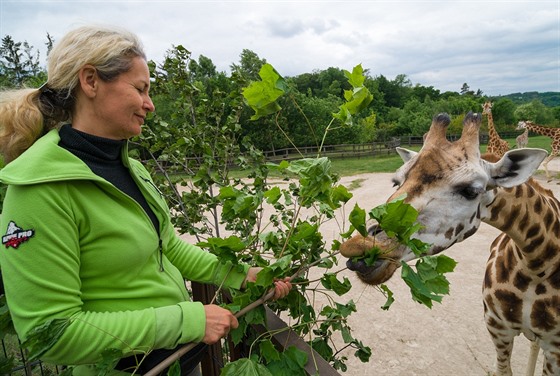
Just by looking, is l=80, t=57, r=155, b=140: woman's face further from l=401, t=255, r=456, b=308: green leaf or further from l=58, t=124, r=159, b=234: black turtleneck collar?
l=401, t=255, r=456, b=308: green leaf

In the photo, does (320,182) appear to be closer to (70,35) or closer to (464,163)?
(70,35)

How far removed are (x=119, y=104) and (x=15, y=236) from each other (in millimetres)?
507

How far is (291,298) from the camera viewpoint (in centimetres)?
142

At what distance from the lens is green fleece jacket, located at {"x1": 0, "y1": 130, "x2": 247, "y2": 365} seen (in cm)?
93

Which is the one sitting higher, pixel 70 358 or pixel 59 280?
pixel 59 280

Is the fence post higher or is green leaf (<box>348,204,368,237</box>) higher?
green leaf (<box>348,204,368,237</box>)

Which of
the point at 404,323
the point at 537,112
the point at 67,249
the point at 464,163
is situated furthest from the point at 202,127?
the point at 537,112

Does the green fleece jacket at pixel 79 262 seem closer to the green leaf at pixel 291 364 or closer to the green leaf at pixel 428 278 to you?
the green leaf at pixel 291 364

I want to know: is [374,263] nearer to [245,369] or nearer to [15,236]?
[245,369]

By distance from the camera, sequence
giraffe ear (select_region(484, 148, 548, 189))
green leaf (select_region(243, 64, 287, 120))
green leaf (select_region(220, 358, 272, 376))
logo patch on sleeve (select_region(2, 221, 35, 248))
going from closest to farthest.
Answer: logo patch on sleeve (select_region(2, 221, 35, 248)) → green leaf (select_region(220, 358, 272, 376)) → green leaf (select_region(243, 64, 287, 120)) → giraffe ear (select_region(484, 148, 548, 189))

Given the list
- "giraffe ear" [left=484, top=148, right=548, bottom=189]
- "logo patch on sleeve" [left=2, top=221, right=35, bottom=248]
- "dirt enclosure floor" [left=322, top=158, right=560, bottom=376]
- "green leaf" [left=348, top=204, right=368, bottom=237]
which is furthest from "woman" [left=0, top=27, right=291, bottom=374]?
"dirt enclosure floor" [left=322, top=158, right=560, bottom=376]

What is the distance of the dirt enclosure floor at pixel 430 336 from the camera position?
357 cm

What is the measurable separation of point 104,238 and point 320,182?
0.69 meters

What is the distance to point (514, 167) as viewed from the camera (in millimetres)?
2076
